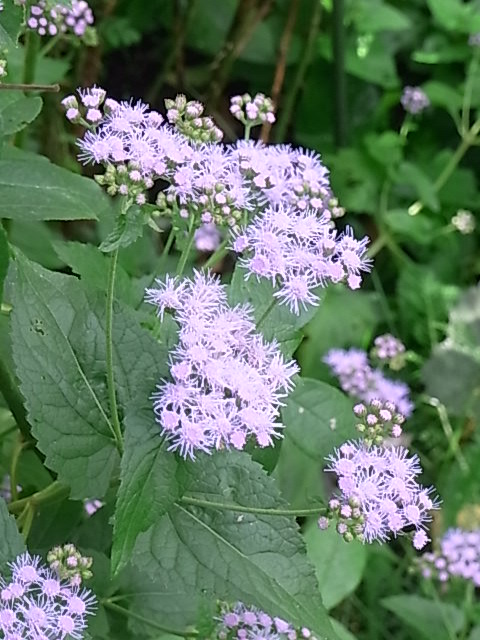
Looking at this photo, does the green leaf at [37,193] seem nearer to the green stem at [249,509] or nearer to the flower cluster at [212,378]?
the flower cluster at [212,378]

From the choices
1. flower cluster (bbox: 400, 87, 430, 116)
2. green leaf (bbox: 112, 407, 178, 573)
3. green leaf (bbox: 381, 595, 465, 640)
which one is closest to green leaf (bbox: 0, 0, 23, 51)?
green leaf (bbox: 112, 407, 178, 573)

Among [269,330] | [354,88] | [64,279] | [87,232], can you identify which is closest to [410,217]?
[354,88]

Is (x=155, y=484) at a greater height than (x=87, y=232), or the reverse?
(x=155, y=484)

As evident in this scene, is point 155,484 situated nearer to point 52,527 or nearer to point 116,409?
point 116,409

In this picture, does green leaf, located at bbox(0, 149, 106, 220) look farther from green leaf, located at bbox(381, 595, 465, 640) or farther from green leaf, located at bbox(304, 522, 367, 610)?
green leaf, located at bbox(381, 595, 465, 640)

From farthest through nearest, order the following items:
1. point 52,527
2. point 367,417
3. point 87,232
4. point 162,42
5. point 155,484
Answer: point 162,42 < point 87,232 < point 52,527 < point 367,417 < point 155,484
